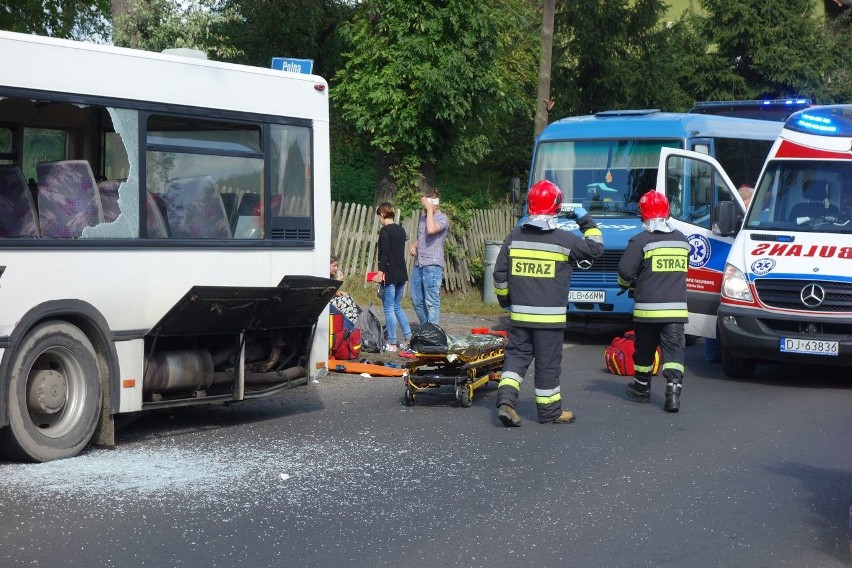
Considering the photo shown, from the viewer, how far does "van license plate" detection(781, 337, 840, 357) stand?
1263 centimetres

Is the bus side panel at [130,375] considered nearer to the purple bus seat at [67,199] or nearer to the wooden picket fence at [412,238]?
the purple bus seat at [67,199]

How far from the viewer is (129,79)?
362 inches

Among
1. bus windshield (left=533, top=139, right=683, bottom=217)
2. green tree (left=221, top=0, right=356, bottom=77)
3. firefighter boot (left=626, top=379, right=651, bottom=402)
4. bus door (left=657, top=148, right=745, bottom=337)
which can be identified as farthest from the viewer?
green tree (left=221, top=0, right=356, bottom=77)

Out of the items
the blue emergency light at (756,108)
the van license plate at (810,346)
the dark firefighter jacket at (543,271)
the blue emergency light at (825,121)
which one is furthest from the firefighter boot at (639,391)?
the blue emergency light at (756,108)

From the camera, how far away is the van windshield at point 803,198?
13555 mm

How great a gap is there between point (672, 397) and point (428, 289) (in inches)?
200

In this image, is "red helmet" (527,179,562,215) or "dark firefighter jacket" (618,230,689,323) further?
"dark firefighter jacket" (618,230,689,323)

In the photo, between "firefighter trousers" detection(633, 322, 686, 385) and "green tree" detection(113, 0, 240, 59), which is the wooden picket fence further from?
"firefighter trousers" detection(633, 322, 686, 385)

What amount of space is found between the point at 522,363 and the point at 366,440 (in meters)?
1.60

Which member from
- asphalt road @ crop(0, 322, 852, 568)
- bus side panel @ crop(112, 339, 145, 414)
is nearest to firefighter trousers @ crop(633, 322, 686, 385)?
asphalt road @ crop(0, 322, 852, 568)

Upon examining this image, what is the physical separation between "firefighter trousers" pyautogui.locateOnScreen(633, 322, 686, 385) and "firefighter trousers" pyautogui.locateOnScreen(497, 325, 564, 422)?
1374mm

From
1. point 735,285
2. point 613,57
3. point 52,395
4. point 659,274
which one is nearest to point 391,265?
point 735,285

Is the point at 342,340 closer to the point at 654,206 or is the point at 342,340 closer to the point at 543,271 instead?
the point at 654,206

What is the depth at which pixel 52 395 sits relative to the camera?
864cm
